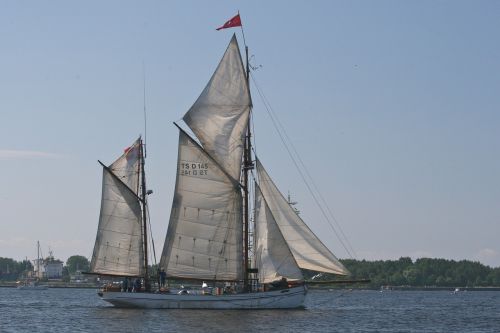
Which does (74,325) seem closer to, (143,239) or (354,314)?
(143,239)

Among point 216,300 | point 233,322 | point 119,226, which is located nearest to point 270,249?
point 216,300

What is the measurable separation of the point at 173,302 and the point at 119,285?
6513mm

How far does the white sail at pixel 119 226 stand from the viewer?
94938 mm

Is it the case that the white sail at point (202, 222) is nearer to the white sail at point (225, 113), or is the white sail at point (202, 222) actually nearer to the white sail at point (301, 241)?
the white sail at point (225, 113)

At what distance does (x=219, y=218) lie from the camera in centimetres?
9312

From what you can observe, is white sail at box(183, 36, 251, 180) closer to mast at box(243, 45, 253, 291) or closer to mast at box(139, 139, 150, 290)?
mast at box(243, 45, 253, 291)

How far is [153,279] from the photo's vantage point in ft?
321

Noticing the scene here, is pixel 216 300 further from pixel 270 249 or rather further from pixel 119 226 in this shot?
pixel 119 226

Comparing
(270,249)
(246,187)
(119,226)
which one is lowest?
(270,249)

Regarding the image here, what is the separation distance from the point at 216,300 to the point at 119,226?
1117 centimetres

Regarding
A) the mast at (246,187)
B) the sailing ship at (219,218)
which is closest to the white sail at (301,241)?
the sailing ship at (219,218)

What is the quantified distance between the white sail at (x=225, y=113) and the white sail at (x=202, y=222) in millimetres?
1118

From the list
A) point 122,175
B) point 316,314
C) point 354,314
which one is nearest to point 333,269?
point 316,314

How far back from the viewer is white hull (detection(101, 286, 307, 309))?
92812 millimetres
